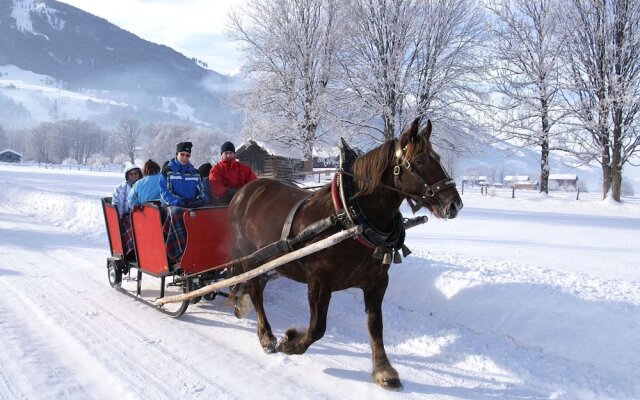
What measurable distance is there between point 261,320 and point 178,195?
2.02 m

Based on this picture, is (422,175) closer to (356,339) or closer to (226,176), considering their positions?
(356,339)

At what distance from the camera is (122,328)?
480 centimetres

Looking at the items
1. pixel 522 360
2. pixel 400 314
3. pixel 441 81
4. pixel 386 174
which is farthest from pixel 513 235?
pixel 441 81

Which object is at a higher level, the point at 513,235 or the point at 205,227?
the point at 205,227

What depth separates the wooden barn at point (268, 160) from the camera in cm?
2280

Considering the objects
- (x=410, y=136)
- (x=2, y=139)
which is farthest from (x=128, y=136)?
(x=410, y=136)

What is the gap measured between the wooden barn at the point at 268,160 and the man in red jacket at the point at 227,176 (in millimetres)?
12155

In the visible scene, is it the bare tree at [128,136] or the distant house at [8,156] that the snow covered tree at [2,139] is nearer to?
the distant house at [8,156]

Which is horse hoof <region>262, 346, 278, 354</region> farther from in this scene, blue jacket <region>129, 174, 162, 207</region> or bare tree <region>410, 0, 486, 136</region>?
bare tree <region>410, 0, 486, 136</region>

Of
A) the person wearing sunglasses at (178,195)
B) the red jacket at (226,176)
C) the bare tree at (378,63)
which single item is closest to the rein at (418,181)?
the person wearing sunglasses at (178,195)

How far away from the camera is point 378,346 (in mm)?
3748

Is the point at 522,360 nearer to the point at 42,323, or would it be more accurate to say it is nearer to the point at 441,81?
the point at 42,323

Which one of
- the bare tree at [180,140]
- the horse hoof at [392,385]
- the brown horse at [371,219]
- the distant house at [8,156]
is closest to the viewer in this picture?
the brown horse at [371,219]

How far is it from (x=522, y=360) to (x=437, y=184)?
176 cm
